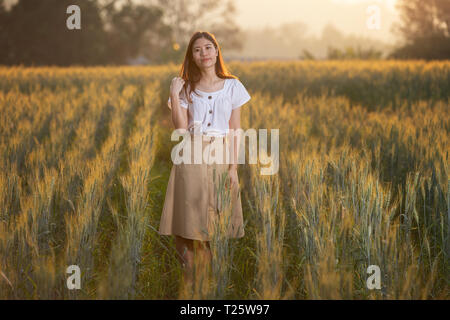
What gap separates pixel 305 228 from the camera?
83.0 inches

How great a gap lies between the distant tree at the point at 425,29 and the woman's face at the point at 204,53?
19.2 m

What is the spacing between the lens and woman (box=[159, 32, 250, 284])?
2146mm

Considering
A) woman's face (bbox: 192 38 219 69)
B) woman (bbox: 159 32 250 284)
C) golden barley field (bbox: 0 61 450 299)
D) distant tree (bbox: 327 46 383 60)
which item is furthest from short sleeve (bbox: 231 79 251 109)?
distant tree (bbox: 327 46 383 60)

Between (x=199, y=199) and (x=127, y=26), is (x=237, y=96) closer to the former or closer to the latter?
(x=199, y=199)

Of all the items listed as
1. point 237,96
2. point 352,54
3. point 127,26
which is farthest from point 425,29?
point 237,96

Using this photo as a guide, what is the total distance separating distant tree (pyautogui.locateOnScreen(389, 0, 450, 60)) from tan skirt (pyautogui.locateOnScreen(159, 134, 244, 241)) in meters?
19.4

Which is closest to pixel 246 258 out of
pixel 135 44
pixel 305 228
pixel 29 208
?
pixel 305 228

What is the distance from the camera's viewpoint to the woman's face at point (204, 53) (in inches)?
86.3

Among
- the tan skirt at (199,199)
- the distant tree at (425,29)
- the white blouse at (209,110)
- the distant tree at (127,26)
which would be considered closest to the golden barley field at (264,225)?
the tan skirt at (199,199)

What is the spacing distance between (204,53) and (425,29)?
20513mm

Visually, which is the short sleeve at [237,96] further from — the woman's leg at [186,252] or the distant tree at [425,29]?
the distant tree at [425,29]
